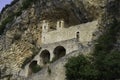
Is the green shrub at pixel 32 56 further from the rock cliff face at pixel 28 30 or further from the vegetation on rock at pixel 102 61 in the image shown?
the vegetation on rock at pixel 102 61

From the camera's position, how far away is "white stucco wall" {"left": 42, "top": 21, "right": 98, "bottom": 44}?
4709cm

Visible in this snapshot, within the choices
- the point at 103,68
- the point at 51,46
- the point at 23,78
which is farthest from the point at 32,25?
the point at 103,68

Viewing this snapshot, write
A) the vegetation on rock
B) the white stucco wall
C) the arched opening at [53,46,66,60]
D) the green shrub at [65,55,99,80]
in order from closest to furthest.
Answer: the vegetation on rock, the green shrub at [65,55,99,80], the white stucco wall, the arched opening at [53,46,66,60]

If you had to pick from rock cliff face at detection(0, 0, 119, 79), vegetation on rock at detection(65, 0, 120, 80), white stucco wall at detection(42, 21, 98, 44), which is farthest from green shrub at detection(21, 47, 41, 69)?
vegetation on rock at detection(65, 0, 120, 80)

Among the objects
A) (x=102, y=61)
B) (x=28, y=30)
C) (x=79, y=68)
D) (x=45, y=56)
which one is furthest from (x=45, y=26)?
(x=102, y=61)

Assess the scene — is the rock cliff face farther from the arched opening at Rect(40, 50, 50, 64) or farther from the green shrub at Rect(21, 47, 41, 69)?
the arched opening at Rect(40, 50, 50, 64)

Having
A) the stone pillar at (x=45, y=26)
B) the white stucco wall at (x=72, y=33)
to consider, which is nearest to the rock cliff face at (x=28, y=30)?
the stone pillar at (x=45, y=26)

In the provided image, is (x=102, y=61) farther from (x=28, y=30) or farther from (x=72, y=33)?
(x=28, y=30)

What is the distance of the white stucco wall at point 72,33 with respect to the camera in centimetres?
4709

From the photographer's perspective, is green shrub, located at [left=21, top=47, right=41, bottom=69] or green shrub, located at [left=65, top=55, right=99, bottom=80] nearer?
green shrub, located at [left=65, top=55, right=99, bottom=80]

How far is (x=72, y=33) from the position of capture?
49594 mm

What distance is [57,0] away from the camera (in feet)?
167

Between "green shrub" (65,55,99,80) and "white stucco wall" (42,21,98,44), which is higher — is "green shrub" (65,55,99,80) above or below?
below

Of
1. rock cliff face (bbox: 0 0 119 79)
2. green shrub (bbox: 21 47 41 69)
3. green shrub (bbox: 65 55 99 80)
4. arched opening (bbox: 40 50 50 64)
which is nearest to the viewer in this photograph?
green shrub (bbox: 65 55 99 80)
